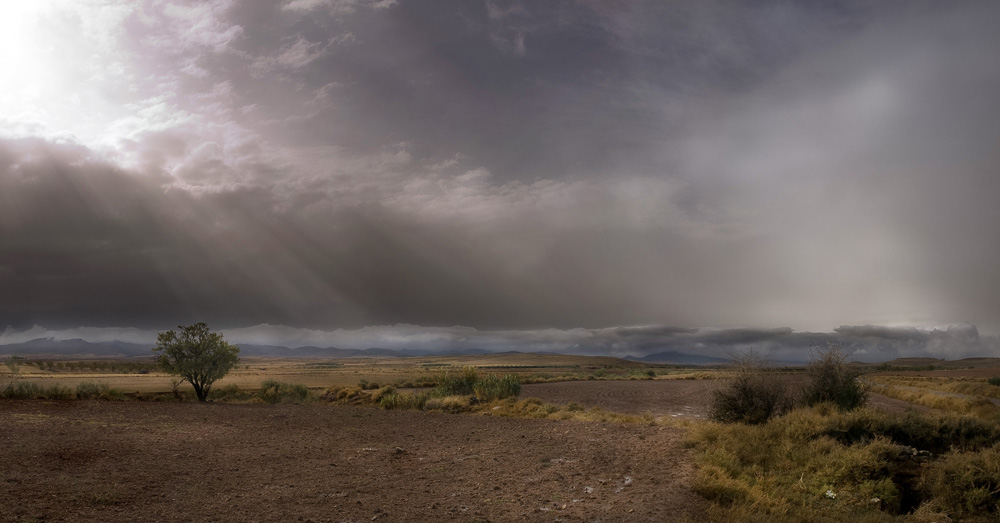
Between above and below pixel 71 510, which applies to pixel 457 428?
below

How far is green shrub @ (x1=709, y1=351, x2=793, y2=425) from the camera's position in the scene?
17375 millimetres

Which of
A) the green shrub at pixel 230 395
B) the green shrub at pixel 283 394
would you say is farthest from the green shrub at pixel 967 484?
the green shrub at pixel 230 395

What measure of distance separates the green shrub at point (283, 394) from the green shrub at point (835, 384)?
27.7m

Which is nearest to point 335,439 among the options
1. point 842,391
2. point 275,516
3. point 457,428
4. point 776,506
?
point 457,428

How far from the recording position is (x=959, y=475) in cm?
1052

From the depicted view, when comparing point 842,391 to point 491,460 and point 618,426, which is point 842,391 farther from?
point 491,460

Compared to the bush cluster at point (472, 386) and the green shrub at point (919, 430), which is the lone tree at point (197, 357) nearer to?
the bush cluster at point (472, 386)

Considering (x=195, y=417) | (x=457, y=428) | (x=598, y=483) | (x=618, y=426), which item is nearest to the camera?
(x=598, y=483)

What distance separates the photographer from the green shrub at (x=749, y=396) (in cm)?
1738

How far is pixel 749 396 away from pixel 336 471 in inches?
529

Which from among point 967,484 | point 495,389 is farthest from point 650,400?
point 967,484

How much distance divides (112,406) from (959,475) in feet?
101

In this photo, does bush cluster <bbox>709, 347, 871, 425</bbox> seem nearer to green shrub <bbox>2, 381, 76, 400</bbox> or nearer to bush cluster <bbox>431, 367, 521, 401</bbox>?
bush cluster <bbox>431, 367, 521, 401</bbox>

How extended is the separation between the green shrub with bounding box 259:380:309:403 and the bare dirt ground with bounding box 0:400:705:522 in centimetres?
1169
